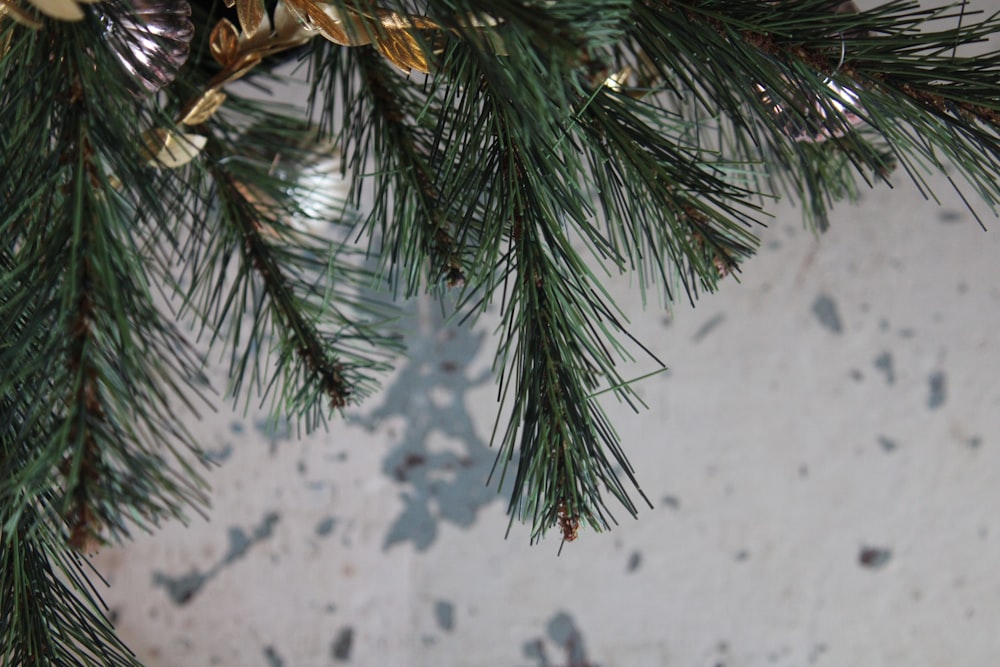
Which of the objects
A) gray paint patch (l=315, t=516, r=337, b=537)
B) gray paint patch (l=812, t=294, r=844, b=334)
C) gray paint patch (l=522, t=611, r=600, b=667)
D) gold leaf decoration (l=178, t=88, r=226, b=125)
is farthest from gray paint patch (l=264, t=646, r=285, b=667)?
gold leaf decoration (l=178, t=88, r=226, b=125)

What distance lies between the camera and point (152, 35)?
20cm

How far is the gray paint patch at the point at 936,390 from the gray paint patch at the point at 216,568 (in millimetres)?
590

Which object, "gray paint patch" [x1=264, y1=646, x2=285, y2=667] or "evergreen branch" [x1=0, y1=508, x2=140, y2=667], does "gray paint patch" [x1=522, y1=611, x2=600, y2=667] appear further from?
"evergreen branch" [x1=0, y1=508, x2=140, y2=667]

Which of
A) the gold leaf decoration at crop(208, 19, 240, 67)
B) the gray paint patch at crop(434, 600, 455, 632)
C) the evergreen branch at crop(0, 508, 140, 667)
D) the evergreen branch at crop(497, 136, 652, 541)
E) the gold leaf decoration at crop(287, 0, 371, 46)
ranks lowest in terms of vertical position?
the evergreen branch at crop(0, 508, 140, 667)

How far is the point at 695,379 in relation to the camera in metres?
0.79

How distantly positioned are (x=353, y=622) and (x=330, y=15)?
72cm

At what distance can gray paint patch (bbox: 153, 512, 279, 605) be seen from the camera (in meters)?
0.80

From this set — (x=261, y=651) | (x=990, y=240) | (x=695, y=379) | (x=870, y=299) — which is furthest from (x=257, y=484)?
(x=990, y=240)

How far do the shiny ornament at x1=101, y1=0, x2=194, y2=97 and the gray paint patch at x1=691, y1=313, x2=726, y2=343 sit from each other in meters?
0.64

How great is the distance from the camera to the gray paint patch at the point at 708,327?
790 mm

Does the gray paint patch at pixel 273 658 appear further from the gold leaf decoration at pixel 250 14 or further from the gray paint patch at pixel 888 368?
the gold leaf decoration at pixel 250 14

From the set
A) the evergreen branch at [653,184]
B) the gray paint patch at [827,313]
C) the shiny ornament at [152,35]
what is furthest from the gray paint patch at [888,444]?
the shiny ornament at [152,35]

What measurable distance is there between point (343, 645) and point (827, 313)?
0.53m

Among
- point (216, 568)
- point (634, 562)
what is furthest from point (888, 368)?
point (216, 568)
